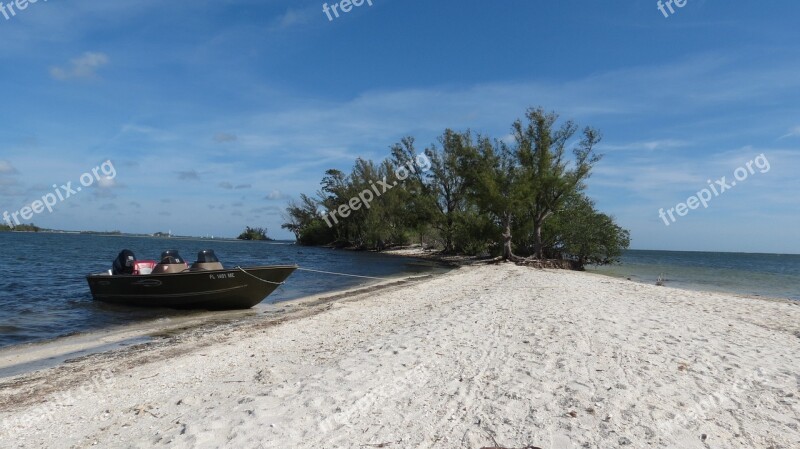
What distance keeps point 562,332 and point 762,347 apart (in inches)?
121

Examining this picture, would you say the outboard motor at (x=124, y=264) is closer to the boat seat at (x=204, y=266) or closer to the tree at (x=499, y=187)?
the boat seat at (x=204, y=266)

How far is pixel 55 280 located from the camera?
826 inches

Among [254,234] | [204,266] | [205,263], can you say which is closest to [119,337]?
[204,266]

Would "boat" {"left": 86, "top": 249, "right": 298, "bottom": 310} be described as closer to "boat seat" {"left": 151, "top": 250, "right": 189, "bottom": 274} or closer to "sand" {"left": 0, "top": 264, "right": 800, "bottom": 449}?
"boat seat" {"left": 151, "top": 250, "right": 189, "bottom": 274}

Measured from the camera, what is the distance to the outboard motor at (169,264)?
14.0 metres

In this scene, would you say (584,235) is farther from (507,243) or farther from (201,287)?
(201,287)

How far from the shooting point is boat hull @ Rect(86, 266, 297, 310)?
43.5ft

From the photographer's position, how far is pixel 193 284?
1334 centimetres

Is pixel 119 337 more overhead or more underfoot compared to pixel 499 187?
more underfoot

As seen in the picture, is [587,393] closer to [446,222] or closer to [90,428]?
[90,428]

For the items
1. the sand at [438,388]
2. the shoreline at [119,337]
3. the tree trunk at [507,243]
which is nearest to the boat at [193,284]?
the shoreline at [119,337]

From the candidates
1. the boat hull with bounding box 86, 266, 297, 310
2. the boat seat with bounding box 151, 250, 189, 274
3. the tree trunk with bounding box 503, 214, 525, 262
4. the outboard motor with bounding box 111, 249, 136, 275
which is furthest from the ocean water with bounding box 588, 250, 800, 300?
the outboard motor with bounding box 111, 249, 136, 275

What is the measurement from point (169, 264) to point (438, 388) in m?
11.7

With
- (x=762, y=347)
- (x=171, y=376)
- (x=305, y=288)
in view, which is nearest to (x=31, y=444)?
(x=171, y=376)
